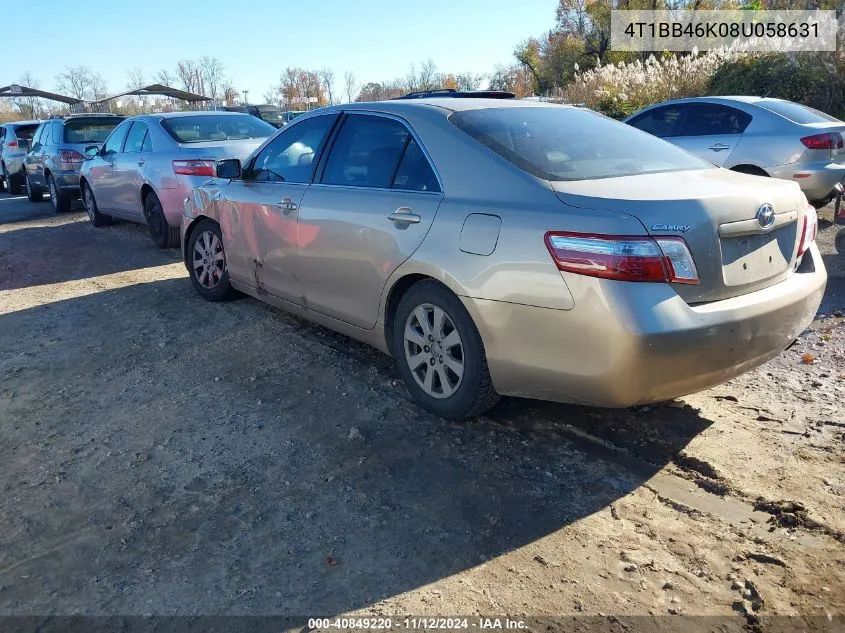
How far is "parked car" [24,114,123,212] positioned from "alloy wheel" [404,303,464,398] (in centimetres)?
1059

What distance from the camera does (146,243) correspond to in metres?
9.07

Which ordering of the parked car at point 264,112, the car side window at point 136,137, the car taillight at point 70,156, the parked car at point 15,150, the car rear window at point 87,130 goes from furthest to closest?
the parked car at point 264,112 < the parked car at point 15,150 < the car rear window at point 87,130 < the car taillight at point 70,156 < the car side window at point 136,137

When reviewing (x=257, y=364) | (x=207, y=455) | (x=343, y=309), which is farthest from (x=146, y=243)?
(x=207, y=455)

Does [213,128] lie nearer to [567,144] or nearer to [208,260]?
[208,260]

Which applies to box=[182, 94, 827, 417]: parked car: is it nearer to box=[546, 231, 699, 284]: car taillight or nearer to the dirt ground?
box=[546, 231, 699, 284]: car taillight

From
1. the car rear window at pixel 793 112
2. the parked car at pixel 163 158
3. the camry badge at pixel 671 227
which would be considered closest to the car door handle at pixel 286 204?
the camry badge at pixel 671 227

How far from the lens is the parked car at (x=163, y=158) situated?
7.67 meters

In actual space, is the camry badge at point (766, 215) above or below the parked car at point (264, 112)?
below

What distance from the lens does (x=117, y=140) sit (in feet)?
30.6

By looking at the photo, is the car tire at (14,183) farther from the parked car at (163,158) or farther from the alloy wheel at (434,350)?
the alloy wheel at (434,350)

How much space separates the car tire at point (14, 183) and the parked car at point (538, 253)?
16.0 m

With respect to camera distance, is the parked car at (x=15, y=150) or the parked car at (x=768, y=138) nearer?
the parked car at (x=768, y=138)

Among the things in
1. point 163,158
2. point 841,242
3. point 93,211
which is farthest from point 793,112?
point 93,211

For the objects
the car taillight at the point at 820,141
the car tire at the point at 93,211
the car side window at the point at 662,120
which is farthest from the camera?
the car tire at the point at 93,211
